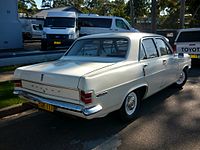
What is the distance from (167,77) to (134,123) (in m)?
1.65

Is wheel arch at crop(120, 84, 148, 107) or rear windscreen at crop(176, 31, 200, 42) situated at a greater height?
rear windscreen at crop(176, 31, 200, 42)

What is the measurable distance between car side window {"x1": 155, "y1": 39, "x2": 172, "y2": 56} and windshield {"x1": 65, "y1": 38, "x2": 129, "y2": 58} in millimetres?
1067

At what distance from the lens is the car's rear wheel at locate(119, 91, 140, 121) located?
4392mm

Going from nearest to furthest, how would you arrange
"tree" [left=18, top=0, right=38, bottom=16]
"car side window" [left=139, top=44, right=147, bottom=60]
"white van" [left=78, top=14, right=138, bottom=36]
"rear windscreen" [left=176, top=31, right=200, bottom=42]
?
"car side window" [left=139, top=44, right=147, bottom=60] → "rear windscreen" [left=176, top=31, right=200, bottom=42] → "white van" [left=78, top=14, right=138, bottom=36] → "tree" [left=18, top=0, right=38, bottom=16]

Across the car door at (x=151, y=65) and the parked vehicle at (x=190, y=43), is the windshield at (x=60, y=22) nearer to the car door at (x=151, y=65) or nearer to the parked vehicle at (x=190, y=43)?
the parked vehicle at (x=190, y=43)

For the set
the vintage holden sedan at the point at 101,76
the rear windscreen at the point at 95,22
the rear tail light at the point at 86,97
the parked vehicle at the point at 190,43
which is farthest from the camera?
the rear windscreen at the point at 95,22

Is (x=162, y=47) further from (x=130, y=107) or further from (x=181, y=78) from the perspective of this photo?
(x=130, y=107)

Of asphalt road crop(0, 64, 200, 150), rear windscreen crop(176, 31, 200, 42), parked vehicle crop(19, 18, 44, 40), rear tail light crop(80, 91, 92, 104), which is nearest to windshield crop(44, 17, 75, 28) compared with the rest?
rear windscreen crop(176, 31, 200, 42)

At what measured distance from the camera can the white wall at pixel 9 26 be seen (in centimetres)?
1681

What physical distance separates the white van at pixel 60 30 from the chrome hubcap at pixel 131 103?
1156 cm

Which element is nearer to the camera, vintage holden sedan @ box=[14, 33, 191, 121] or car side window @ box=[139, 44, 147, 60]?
vintage holden sedan @ box=[14, 33, 191, 121]

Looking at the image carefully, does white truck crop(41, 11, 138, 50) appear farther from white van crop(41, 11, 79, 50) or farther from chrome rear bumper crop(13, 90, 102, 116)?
chrome rear bumper crop(13, 90, 102, 116)

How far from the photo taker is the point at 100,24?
16812 mm

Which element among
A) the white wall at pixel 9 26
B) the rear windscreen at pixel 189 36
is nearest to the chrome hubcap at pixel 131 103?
the rear windscreen at pixel 189 36
